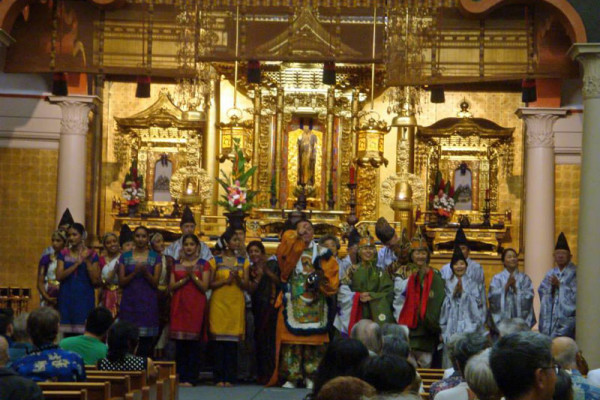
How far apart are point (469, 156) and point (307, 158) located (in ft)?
9.37

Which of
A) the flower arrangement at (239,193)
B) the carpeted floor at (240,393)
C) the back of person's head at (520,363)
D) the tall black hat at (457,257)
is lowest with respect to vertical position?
the carpeted floor at (240,393)

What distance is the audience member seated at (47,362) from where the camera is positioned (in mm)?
6863

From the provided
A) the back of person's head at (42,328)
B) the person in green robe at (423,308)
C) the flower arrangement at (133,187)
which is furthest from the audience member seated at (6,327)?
the flower arrangement at (133,187)

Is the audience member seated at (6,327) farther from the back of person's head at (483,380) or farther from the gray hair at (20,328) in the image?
the back of person's head at (483,380)

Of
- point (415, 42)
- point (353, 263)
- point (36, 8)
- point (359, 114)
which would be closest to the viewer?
point (353, 263)

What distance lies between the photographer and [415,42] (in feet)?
Answer: 50.6

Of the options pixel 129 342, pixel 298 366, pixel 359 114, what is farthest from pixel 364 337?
pixel 359 114

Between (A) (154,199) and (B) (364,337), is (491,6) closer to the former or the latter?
(A) (154,199)

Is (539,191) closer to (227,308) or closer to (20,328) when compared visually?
(227,308)

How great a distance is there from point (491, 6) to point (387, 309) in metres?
5.53

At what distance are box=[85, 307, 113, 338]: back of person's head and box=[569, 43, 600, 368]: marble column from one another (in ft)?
23.9

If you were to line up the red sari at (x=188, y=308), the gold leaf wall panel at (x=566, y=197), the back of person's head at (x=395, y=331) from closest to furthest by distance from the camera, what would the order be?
the back of person's head at (x=395, y=331) → the red sari at (x=188, y=308) → the gold leaf wall panel at (x=566, y=197)

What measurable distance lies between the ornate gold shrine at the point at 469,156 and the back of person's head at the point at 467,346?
13.1 meters

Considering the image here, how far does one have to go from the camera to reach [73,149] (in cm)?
1808
